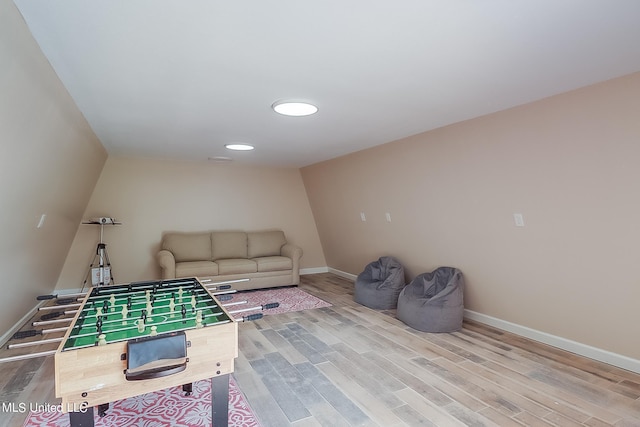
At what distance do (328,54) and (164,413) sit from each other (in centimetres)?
256

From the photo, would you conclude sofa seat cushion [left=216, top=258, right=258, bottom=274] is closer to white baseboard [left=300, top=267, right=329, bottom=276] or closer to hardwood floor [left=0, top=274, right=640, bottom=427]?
white baseboard [left=300, top=267, right=329, bottom=276]

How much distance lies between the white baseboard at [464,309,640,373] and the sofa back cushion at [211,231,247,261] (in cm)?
393

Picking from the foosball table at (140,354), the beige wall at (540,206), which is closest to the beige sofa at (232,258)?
the beige wall at (540,206)

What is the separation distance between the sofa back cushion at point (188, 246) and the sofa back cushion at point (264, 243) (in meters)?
0.80

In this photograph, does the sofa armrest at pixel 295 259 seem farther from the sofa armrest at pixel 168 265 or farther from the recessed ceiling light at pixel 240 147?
the recessed ceiling light at pixel 240 147

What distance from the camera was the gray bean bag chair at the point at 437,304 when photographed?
12.2ft

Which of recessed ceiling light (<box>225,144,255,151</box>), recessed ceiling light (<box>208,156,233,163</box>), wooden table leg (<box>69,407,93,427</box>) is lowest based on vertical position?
wooden table leg (<box>69,407,93,427</box>)

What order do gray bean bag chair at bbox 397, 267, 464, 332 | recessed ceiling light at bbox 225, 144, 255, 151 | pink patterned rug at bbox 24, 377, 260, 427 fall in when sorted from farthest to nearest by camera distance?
recessed ceiling light at bbox 225, 144, 255, 151
gray bean bag chair at bbox 397, 267, 464, 332
pink patterned rug at bbox 24, 377, 260, 427

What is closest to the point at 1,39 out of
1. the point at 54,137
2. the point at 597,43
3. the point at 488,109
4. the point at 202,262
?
the point at 54,137

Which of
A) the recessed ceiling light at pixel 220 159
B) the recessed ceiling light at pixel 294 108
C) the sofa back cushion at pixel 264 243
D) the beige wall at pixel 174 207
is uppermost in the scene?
the recessed ceiling light at pixel 220 159

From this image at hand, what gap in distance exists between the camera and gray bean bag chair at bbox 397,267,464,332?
3.71 m

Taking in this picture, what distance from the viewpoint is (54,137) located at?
8.44 feet

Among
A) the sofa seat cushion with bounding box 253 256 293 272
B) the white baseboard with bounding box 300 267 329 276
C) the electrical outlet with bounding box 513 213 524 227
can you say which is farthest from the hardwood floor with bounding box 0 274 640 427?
the white baseboard with bounding box 300 267 329 276

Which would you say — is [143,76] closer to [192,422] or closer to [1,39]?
[1,39]
